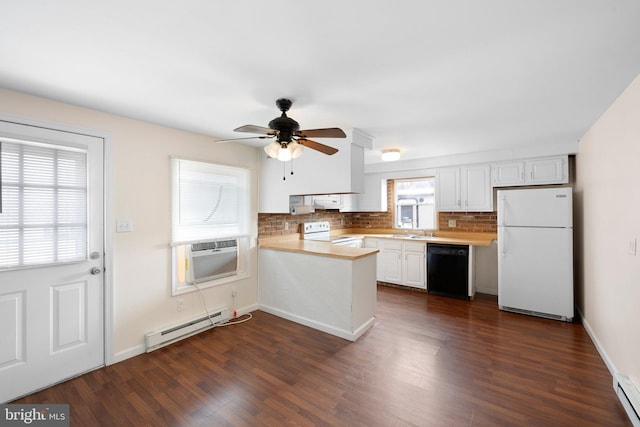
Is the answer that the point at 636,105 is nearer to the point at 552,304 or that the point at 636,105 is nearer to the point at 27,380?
the point at 552,304

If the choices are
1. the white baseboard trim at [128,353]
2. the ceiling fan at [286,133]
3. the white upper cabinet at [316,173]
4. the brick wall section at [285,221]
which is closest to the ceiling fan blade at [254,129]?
Result: the ceiling fan at [286,133]

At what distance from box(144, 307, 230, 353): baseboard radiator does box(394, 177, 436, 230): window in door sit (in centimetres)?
360

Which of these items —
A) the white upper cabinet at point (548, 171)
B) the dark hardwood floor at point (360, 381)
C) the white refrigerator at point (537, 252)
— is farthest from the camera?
the white upper cabinet at point (548, 171)

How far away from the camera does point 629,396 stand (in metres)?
1.76

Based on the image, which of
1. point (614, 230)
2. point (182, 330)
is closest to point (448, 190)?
point (614, 230)

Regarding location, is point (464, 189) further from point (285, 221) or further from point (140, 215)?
point (140, 215)

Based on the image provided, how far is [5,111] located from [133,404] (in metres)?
2.29

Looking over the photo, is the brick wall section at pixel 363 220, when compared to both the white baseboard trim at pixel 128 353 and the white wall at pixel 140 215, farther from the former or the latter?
the white baseboard trim at pixel 128 353

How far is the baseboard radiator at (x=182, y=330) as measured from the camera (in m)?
2.69

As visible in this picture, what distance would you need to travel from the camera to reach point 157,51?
1.50m

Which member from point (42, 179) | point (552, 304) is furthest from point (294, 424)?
point (552, 304)

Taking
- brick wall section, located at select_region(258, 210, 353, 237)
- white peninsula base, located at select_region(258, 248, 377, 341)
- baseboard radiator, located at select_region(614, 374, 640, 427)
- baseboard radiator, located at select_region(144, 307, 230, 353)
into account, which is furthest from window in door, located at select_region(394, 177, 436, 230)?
baseboard radiator, located at select_region(144, 307, 230, 353)

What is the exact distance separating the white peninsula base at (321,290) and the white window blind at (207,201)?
687 millimetres

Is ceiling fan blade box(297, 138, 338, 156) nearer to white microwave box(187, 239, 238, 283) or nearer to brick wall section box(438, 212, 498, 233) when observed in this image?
white microwave box(187, 239, 238, 283)
